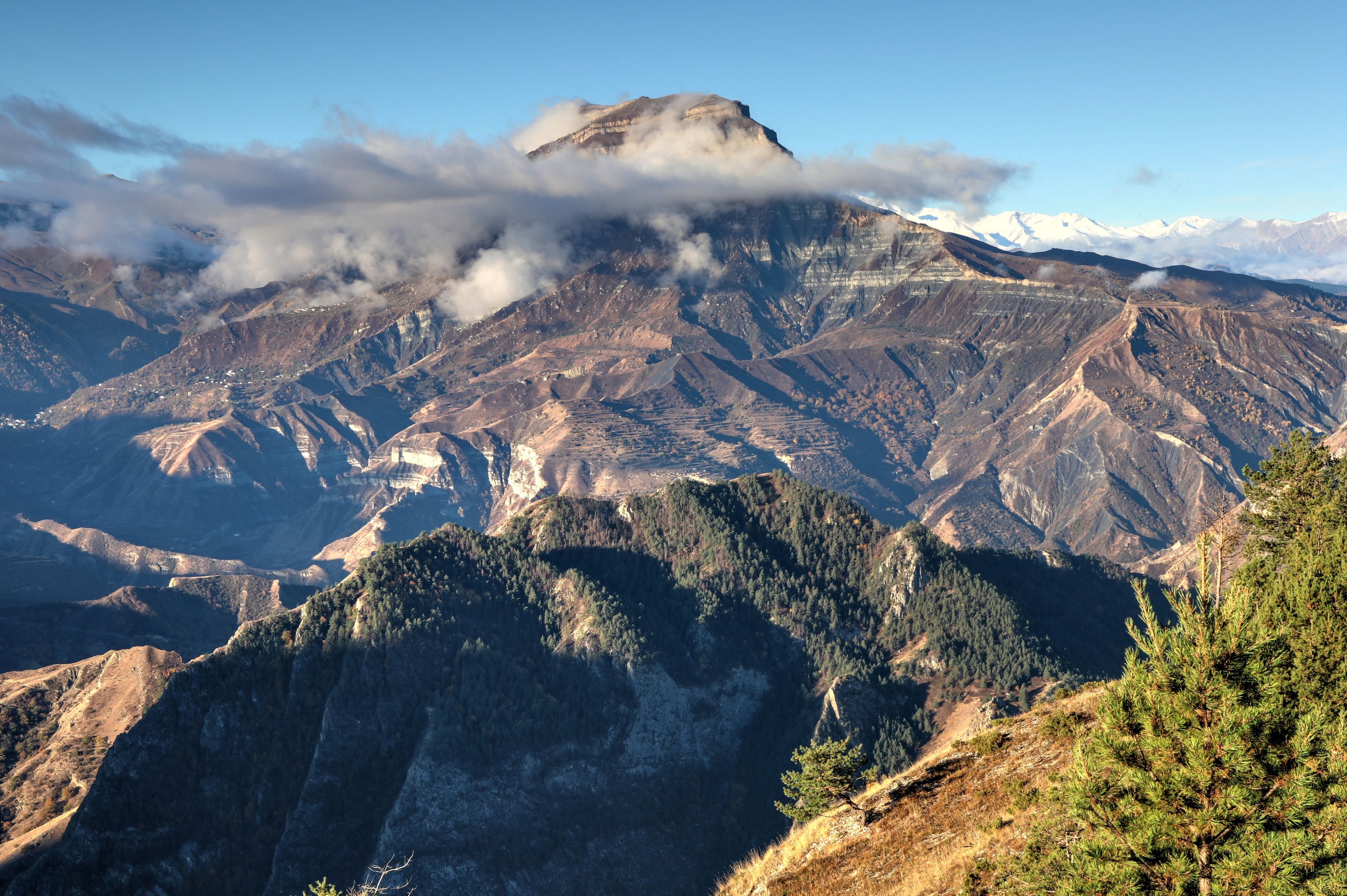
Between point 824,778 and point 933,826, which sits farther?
point 824,778

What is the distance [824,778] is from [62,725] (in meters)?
166

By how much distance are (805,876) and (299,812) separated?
106 metres

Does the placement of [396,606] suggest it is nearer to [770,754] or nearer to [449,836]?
[449,836]

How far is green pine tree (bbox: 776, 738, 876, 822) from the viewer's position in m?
70.4

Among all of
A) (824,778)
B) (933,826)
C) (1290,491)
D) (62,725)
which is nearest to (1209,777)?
(933,826)

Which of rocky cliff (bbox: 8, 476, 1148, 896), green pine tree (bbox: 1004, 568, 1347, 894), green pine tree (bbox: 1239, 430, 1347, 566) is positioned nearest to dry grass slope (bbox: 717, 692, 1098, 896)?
green pine tree (bbox: 1004, 568, 1347, 894)

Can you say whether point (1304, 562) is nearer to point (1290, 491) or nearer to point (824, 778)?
point (824, 778)

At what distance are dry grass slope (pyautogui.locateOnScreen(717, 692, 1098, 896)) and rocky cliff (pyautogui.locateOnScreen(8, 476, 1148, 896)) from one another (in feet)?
280

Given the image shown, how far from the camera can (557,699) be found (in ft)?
504

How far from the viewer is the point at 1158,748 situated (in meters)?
24.1

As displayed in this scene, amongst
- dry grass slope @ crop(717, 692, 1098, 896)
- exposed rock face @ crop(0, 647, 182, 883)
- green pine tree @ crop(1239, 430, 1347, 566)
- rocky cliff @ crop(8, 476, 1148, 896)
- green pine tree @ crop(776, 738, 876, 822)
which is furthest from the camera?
exposed rock face @ crop(0, 647, 182, 883)

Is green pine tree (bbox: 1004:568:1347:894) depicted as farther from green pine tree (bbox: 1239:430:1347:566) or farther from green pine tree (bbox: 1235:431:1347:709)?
green pine tree (bbox: 1239:430:1347:566)

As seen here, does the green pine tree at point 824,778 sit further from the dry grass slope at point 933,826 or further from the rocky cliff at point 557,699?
the rocky cliff at point 557,699

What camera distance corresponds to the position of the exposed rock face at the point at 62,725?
15000cm
